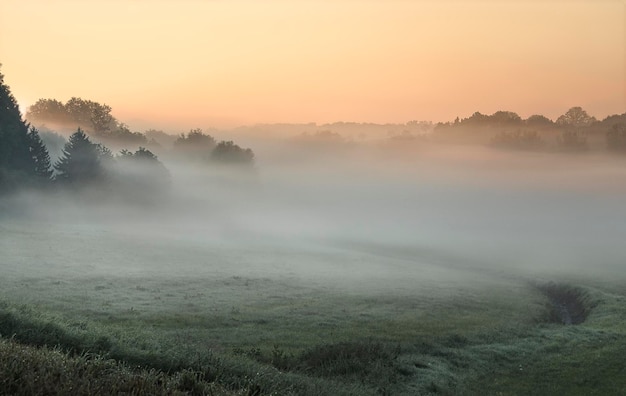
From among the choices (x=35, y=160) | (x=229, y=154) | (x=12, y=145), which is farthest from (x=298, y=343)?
(x=229, y=154)

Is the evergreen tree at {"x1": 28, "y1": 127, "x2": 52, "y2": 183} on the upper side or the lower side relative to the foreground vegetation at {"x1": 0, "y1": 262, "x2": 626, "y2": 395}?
upper

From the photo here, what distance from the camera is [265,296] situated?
135 feet

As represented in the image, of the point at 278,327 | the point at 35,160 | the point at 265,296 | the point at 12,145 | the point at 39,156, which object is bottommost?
the point at 265,296

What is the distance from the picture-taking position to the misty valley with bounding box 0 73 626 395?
1424 cm

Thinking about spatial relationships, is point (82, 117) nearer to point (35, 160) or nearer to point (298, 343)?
point (35, 160)

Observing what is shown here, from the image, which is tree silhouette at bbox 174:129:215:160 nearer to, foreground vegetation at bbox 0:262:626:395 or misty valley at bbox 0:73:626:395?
misty valley at bbox 0:73:626:395

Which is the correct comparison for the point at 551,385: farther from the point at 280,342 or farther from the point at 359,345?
the point at 280,342

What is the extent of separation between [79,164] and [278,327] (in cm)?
8300

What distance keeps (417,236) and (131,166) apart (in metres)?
69.6

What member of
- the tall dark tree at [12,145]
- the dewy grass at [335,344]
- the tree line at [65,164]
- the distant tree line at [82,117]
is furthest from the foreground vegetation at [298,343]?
the distant tree line at [82,117]

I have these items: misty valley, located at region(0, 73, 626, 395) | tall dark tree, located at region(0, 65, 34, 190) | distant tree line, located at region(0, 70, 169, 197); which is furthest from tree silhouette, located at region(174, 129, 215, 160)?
tall dark tree, located at region(0, 65, 34, 190)

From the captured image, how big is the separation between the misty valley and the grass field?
0.11 metres

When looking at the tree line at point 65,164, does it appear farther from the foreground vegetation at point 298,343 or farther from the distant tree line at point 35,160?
the foreground vegetation at point 298,343

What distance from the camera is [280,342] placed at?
25.6m
